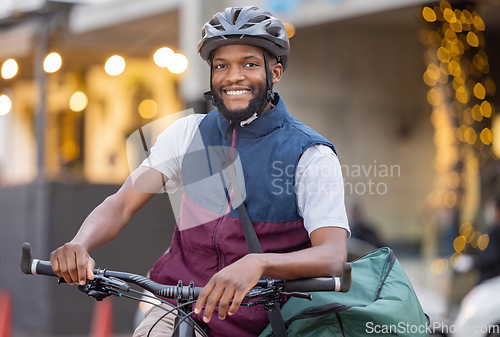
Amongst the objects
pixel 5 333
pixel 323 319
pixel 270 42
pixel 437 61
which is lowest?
pixel 5 333

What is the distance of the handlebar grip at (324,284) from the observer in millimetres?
2703

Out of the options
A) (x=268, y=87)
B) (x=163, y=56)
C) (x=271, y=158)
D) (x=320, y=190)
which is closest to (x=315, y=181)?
(x=320, y=190)

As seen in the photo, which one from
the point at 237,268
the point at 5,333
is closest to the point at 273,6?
the point at 5,333

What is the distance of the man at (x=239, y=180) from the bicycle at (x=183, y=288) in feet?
0.35

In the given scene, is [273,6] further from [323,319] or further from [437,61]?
[323,319]

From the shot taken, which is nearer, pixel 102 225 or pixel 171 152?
pixel 102 225

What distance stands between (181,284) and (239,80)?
0.82 metres

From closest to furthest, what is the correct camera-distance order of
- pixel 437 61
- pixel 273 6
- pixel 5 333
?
pixel 5 333
pixel 273 6
pixel 437 61

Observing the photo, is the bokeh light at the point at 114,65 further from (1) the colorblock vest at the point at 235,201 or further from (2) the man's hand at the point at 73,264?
(2) the man's hand at the point at 73,264

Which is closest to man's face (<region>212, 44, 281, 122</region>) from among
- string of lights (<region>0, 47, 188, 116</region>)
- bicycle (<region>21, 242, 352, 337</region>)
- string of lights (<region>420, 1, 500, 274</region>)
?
bicycle (<region>21, 242, 352, 337</region>)

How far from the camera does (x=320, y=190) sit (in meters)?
3.06

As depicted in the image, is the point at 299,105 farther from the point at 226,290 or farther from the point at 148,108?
the point at 226,290

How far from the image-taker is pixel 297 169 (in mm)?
3148

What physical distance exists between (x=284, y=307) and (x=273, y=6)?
9.75 metres
